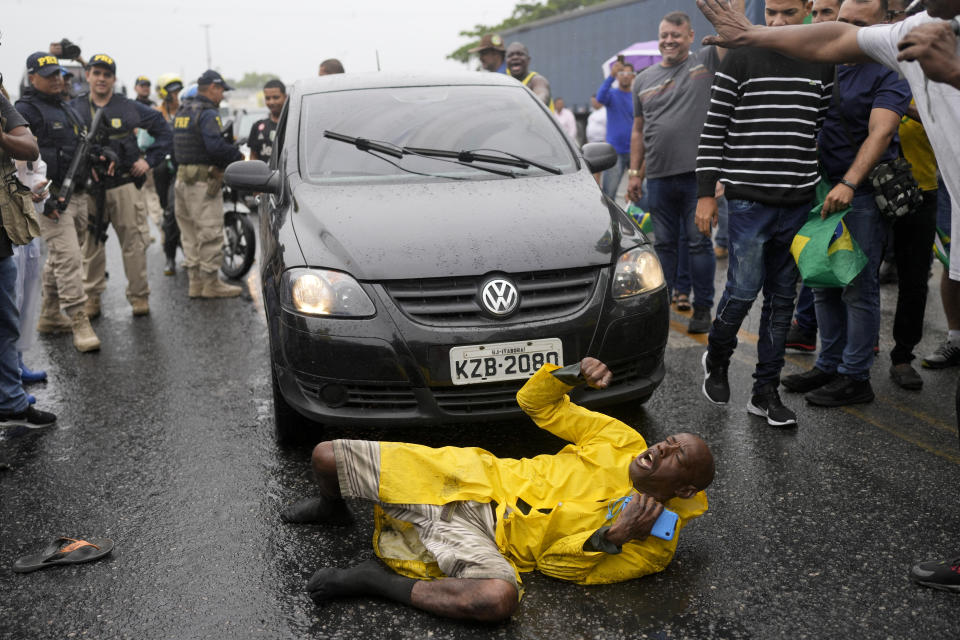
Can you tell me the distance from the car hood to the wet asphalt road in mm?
949

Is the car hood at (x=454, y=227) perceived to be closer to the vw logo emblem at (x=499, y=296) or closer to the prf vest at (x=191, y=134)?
the vw logo emblem at (x=499, y=296)

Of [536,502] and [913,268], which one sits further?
[913,268]

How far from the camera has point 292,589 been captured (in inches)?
114

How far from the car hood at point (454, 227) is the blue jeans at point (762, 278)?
61 centimetres

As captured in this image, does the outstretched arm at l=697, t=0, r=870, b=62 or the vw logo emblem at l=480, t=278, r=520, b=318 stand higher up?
the outstretched arm at l=697, t=0, r=870, b=62

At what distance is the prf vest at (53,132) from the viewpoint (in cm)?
593

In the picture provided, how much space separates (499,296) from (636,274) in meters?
0.70

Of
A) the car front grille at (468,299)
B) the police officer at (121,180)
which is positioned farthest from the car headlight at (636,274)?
the police officer at (121,180)

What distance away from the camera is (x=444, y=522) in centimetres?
279

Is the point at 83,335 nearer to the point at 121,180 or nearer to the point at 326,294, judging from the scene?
the point at 121,180

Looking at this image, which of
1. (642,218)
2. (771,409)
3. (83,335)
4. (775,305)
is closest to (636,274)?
(775,305)

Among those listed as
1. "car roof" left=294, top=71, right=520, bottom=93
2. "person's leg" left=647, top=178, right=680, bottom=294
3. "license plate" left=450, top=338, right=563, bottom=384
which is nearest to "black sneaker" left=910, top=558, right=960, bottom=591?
"license plate" left=450, top=338, right=563, bottom=384

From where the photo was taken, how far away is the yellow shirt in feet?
15.9

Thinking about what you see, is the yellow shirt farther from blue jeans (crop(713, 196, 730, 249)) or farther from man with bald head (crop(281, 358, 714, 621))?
blue jeans (crop(713, 196, 730, 249))
